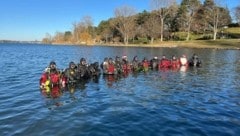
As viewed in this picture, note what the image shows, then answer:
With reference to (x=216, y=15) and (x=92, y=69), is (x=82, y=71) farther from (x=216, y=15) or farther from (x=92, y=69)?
(x=216, y=15)

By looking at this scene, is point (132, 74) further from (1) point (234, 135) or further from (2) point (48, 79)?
(1) point (234, 135)

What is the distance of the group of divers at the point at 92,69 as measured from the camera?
73.1 ft

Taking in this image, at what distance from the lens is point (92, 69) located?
28.8 meters

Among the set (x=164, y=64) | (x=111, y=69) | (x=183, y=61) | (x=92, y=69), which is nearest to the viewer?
(x=92, y=69)

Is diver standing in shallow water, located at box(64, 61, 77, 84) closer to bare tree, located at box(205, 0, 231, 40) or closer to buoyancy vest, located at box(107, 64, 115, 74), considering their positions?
buoyancy vest, located at box(107, 64, 115, 74)

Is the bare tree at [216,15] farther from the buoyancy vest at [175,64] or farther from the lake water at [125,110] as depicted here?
the lake water at [125,110]

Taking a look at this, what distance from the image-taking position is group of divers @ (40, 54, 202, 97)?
22281mm

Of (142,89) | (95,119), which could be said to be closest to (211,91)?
(142,89)

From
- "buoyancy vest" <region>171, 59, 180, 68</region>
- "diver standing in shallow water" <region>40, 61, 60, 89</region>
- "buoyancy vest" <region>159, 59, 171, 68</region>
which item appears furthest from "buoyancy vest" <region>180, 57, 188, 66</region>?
"diver standing in shallow water" <region>40, 61, 60, 89</region>

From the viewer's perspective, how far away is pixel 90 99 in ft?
61.7

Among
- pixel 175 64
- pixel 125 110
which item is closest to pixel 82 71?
pixel 125 110

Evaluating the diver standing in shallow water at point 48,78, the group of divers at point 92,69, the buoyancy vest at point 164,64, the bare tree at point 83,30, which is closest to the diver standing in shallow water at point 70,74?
→ the group of divers at point 92,69

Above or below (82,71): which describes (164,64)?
below

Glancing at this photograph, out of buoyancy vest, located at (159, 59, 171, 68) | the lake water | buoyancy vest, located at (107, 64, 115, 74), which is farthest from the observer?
buoyancy vest, located at (159, 59, 171, 68)
